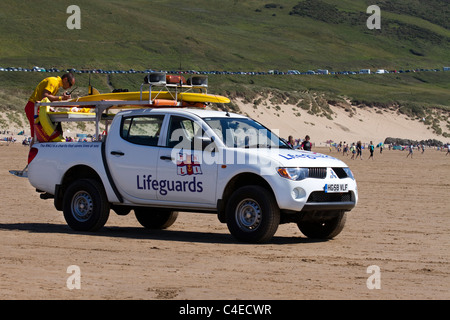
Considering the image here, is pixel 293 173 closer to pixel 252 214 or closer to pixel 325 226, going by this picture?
pixel 252 214

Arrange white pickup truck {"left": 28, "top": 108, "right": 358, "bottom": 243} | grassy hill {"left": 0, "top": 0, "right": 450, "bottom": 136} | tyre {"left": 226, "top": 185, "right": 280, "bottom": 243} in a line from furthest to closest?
grassy hill {"left": 0, "top": 0, "right": 450, "bottom": 136} < white pickup truck {"left": 28, "top": 108, "right": 358, "bottom": 243} < tyre {"left": 226, "top": 185, "right": 280, "bottom": 243}

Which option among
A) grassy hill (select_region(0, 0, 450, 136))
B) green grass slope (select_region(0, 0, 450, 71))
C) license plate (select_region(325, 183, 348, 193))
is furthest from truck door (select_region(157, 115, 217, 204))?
green grass slope (select_region(0, 0, 450, 71))

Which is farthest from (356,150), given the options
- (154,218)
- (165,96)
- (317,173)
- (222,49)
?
(222,49)

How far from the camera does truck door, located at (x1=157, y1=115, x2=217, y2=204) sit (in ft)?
43.3

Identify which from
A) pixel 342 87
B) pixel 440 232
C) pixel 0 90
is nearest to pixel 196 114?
pixel 440 232

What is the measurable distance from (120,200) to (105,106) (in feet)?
5.45

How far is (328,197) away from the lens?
1298 centimetres

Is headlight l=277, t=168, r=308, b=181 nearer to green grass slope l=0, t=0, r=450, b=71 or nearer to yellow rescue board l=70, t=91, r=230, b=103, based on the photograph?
yellow rescue board l=70, t=91, r=230, b=103

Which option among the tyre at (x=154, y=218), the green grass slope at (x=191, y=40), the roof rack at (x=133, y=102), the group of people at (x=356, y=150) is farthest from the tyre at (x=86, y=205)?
the green grass slope at (x=191, y=40)

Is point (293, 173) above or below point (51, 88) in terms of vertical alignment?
below

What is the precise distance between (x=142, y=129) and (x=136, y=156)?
0.46 m

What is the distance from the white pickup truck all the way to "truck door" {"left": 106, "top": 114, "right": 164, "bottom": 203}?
0.05ft

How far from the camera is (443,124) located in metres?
106

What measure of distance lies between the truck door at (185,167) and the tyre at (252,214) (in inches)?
17.6
